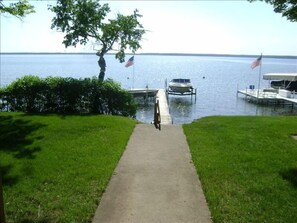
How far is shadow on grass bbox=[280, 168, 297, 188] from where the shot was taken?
7.89 meters

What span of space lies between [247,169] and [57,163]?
4.75 metres

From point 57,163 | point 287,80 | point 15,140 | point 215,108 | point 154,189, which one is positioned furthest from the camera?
point 287,80

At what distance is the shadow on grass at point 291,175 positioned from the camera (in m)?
7.89

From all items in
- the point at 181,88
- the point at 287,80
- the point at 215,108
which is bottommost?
the point at 215,108

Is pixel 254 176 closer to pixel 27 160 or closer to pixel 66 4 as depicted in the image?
pixel 27 160

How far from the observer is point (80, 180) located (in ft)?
25.4

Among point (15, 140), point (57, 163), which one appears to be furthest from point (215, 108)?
point (57, 163)

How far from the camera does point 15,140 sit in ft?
36.2

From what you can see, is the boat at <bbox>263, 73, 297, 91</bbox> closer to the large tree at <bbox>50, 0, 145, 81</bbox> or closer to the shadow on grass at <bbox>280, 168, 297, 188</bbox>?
the large tree at <bbox>50, 0, 145, 81</bbox>

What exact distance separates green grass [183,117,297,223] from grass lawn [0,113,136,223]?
233 cm

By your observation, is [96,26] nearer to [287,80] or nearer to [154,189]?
[154,189]

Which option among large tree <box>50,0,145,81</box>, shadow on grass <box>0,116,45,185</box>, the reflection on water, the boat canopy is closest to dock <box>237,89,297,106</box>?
the reflection on water

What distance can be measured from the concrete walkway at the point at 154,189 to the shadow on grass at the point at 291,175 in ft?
6.86

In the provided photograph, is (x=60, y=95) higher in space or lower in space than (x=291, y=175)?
higher
